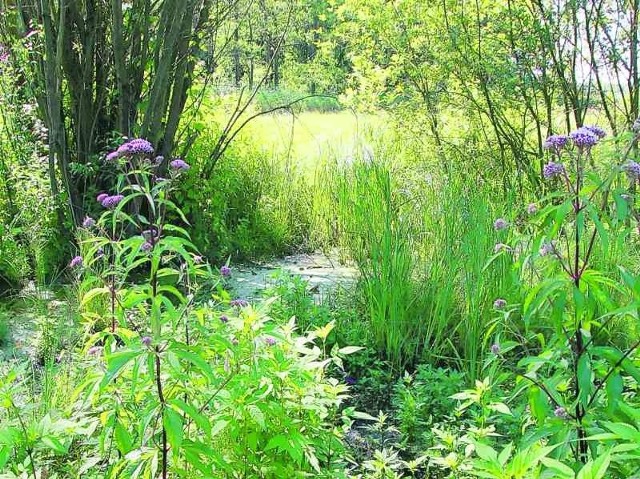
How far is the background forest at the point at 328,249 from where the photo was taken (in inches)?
58.6

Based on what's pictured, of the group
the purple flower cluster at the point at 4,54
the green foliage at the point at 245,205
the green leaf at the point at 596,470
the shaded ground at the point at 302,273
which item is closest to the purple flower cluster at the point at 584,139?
the green leaf at the point at 596,470

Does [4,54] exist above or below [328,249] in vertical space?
above

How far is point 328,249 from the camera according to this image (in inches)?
205

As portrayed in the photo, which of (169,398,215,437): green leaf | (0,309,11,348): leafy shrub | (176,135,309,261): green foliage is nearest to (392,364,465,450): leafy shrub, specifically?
(169,398,215,437): green leaf

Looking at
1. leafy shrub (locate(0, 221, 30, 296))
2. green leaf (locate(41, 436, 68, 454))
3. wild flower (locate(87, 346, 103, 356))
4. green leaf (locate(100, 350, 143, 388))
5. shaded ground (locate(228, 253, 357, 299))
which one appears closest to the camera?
green leaf (locate(100, 350, 143, 388))

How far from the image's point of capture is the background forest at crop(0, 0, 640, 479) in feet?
4.89

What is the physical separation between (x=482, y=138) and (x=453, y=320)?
8.22ft

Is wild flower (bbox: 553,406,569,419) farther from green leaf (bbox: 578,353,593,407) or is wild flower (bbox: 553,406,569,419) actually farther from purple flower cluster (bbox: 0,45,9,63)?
purple flower cluster (bbox: 0,45,9,63)

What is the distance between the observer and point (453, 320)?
3.16m

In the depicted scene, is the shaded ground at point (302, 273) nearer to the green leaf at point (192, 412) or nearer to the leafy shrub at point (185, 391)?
the leafy shrub at point (185, 391)

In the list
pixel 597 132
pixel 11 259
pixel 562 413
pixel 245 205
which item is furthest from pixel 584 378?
pixel 245 205

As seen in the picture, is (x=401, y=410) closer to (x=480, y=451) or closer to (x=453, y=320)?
(x=453, y=320)

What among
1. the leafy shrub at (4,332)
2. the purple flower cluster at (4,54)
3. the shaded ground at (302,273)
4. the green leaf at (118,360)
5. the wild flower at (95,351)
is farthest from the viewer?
the purple flower cluster at (4,54)

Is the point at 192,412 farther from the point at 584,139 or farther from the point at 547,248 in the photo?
the point at 584,139
